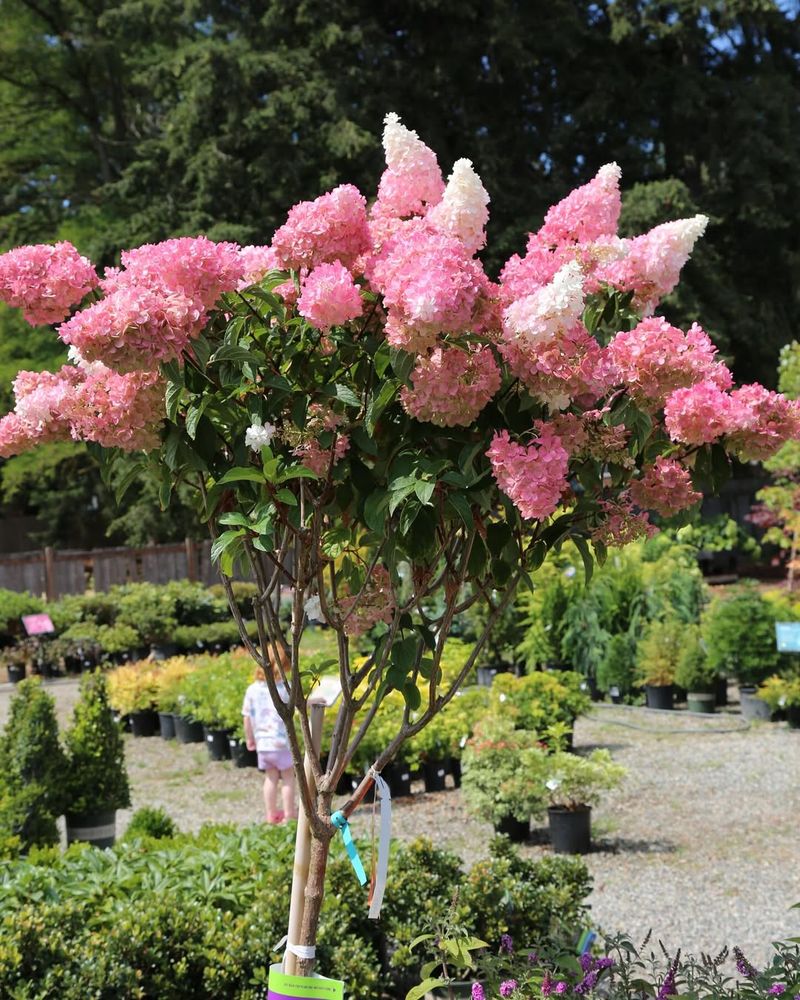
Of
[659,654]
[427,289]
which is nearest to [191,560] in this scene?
[659,654]

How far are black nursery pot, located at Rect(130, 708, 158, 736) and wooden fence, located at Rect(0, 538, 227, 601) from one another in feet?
26.1

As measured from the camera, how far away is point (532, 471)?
6.23 feet

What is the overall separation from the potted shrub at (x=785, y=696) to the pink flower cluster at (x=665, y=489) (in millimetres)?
8023

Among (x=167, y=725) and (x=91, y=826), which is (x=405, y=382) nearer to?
(x=91, y=826)

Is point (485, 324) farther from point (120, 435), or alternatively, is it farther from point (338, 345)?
point (120, 435)

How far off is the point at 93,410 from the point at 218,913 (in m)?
2.46

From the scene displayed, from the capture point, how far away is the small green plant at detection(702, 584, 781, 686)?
10.3 meters

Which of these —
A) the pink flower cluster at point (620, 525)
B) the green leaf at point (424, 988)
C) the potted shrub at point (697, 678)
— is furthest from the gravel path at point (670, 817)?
Result: the pink flower cluster at point (620, 525)

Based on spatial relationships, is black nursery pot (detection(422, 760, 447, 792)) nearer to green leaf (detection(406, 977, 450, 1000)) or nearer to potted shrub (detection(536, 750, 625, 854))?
potted shrub (detection(536, 750, 625, 854))

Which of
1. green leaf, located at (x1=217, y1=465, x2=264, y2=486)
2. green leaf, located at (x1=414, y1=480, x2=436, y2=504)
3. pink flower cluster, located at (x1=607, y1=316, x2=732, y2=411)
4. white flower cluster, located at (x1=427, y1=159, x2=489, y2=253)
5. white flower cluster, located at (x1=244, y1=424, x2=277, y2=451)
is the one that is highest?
white flower cluster, located at (x1=427, y1=159, x2=489, y2=253)

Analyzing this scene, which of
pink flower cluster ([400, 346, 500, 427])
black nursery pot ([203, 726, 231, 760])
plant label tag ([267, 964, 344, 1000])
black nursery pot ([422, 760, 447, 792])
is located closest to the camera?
pink flower cluster ([400, 346, 500, 427])

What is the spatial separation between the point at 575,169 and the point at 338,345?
2205 centimetres

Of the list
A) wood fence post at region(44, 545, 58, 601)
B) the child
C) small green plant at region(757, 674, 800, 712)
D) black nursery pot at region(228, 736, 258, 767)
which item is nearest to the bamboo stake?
the child

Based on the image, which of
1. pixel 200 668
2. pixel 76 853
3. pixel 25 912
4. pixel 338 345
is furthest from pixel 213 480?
pixel 200 668
